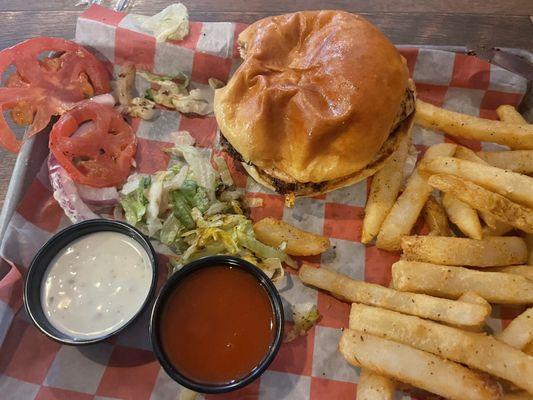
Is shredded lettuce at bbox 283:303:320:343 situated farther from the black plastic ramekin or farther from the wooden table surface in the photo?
the wooden table surface

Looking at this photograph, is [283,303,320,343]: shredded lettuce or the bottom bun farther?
the bottom bun

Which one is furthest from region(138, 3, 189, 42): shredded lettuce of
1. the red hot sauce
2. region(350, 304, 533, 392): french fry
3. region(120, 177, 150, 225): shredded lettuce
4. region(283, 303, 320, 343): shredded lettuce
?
Answer: region(350, 304, 533, 392): french fry

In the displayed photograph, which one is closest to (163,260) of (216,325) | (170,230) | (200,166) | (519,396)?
(170,230)

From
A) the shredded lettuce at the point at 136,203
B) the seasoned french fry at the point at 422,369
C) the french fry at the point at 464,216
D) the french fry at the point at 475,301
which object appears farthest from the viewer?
the shredded lettuce at the point at 136,203

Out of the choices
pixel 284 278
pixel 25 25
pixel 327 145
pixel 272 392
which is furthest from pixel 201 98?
pixel 272 392

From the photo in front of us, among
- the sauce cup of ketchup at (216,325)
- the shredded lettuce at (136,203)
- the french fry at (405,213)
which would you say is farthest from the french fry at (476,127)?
the shredded lettuce at (136,203)

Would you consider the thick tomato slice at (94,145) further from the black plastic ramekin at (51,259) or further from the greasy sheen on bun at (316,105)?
the greasy sheen on bun at (316,105)

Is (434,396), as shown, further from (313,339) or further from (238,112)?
(238,112)
